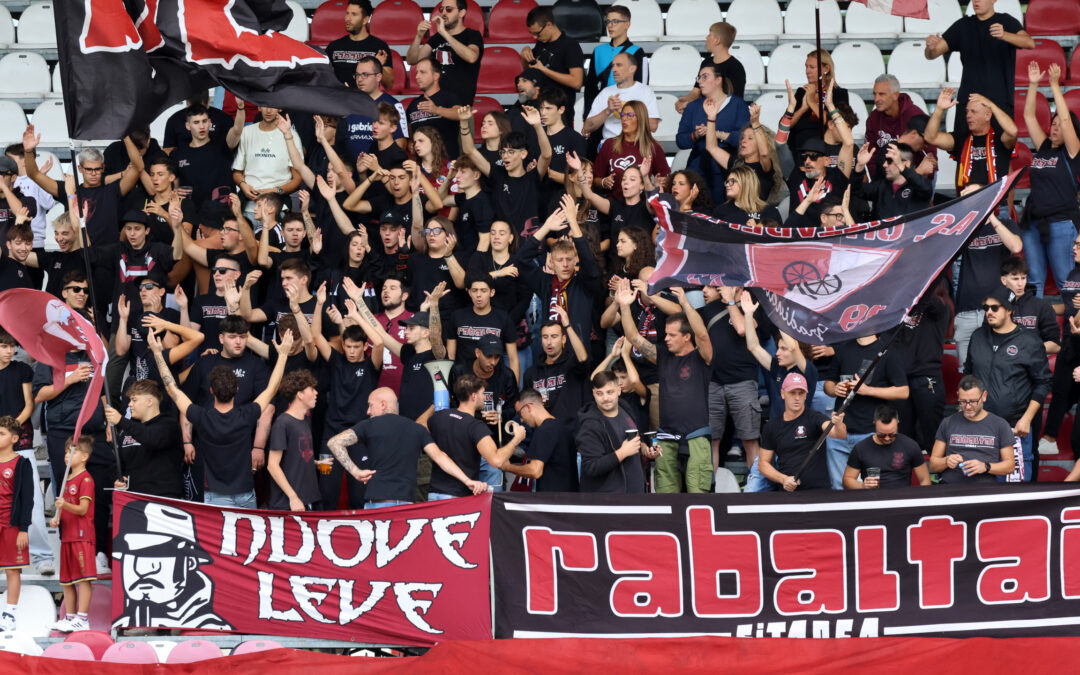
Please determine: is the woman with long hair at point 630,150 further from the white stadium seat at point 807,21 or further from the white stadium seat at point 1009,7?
the white stadium seat at point 1009,7

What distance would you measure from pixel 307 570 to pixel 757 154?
258 inches

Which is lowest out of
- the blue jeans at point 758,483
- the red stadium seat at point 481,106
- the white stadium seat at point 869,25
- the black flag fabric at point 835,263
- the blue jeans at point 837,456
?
the blue jeans at point 758,483

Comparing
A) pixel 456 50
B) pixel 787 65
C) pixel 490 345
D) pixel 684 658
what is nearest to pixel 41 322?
pixel 490 345

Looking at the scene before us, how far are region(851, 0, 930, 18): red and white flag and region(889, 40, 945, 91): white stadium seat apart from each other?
13.2 ft

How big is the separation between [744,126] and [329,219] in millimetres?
4326

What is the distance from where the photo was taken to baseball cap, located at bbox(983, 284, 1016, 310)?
41.8ft

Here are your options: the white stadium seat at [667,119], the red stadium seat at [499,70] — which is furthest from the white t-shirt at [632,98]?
the red stadium seat at [499,70]

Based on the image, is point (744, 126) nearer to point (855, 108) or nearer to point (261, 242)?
point (855, 108)

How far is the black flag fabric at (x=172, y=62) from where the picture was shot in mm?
10945

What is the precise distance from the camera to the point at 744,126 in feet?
50.1

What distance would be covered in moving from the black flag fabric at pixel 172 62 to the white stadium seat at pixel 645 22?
823 cm

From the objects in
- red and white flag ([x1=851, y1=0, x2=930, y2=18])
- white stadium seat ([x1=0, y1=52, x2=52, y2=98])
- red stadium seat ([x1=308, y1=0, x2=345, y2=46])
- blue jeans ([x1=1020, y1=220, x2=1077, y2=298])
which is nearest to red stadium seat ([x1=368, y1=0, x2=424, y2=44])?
red stadium seat ([x1=308, y1=0, x2=345, y2=46])

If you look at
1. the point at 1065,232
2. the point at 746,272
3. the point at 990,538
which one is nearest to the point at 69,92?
the point at 746,272

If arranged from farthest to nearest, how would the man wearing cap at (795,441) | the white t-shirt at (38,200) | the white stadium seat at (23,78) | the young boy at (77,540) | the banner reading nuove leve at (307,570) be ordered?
1. the white stadium seat at (23,78)
2. the white t-shirt at (38,200)
3. the young boy at (77,540)
4. the man wearing cap at (795,441)
5. the banner reading nuove leve at (307,570)
